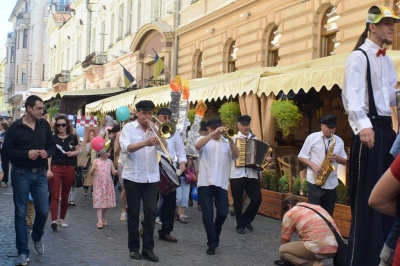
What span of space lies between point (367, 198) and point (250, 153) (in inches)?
249

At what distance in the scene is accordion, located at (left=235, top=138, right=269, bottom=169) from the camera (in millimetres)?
10883

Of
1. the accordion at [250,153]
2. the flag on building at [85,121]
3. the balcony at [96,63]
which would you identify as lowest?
the accordion at [250,153]

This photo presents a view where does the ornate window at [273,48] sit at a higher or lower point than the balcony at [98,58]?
lower

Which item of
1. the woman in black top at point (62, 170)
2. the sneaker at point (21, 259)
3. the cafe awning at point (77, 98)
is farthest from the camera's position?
the cafe awning at point (77, 98)

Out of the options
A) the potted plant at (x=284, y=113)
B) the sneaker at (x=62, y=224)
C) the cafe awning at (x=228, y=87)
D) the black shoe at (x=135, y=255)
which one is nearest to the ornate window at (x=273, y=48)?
the cafe awning at (x=228, y=87)

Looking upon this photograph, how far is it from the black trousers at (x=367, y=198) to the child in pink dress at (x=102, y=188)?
6.54 metres

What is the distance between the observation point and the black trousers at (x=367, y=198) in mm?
4602

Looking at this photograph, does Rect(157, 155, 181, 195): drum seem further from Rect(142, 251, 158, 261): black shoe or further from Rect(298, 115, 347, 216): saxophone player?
Rect(298, 115, 347, 216): saxophone player

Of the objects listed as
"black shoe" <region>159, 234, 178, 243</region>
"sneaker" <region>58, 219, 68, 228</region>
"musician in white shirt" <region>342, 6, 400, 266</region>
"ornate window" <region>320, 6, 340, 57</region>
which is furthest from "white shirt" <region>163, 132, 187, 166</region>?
"ornate window" <region>320, 6, 340, 57</region>

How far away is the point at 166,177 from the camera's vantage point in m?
9.03

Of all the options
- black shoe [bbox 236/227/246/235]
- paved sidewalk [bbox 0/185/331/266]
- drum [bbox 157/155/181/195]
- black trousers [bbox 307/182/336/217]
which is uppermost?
drum [bbox 157/155/181/195]

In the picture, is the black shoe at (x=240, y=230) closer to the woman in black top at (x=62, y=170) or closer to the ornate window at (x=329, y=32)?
the woman in black top at (x=62, y=170)

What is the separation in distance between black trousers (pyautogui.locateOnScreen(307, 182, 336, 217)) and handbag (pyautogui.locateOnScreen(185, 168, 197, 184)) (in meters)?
3.40

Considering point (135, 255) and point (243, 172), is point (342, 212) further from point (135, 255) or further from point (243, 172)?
point (135, 255)
